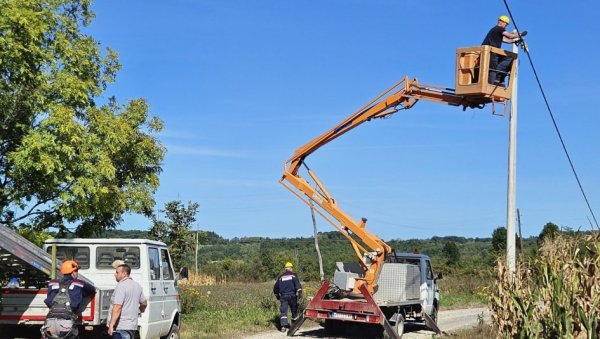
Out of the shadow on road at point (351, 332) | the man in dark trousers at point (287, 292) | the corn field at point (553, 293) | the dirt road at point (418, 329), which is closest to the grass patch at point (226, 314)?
the dirt road at point (418, 329)

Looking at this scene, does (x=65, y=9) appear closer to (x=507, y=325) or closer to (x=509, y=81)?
(x=509, y=81)

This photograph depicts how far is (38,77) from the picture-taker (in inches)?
541

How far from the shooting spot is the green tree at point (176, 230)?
26.0m

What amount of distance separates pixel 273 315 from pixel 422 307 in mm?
4953

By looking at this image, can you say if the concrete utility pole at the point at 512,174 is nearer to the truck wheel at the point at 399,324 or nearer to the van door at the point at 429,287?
→ the truck wheel at the point at 399,324

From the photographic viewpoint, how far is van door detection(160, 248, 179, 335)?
501 inches

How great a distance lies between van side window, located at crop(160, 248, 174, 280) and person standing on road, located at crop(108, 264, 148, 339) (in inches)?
121

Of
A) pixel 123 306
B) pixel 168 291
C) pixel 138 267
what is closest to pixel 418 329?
pixel 168 291

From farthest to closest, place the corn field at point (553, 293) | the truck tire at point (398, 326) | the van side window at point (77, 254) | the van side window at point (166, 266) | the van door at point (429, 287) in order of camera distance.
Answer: the van door at point (429, 287)
the truck tire at point (398, 326)
the van side window at point (166, 266)
the van side window at point (77, 254)
the corn field at point (553, 293)

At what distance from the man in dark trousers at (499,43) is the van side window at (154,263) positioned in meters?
7.25

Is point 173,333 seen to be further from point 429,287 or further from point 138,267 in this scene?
point 429,287

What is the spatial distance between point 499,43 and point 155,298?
822cm

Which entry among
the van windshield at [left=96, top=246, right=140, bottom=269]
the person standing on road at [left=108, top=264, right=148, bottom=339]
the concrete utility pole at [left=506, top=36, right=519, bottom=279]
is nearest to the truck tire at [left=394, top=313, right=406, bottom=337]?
the concrete utility pole at [left=506, top=36, right=519, bottom=279]

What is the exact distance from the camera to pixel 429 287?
19594 millimetres
